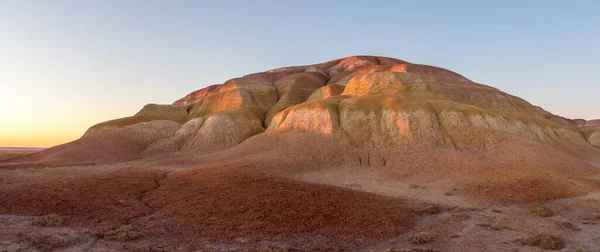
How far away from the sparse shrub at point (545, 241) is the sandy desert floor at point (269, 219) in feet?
0.16

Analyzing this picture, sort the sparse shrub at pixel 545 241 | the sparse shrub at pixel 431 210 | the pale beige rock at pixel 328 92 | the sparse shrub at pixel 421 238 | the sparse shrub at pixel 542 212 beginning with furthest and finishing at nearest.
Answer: the pale beige rock at pixel 328 92
the sparse shrub at pixel 431 210
the sparse shrub at pixel 542 212
the sparse shrub at pixel 421 238
the sparse shrub at pixel 545 241

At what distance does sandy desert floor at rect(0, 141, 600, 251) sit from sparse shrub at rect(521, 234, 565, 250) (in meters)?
0.05

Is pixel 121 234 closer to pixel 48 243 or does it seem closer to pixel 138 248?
pixel 138 248

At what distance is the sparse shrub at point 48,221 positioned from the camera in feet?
60.3

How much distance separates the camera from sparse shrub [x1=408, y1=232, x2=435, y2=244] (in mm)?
17250

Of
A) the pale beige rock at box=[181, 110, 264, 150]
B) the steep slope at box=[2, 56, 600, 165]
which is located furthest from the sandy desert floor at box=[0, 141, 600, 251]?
the pale beige rock at box=[181, 110, 264, 150]

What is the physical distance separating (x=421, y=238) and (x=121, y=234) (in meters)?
14.3

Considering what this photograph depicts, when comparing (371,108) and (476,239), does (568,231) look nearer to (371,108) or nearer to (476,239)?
(476,239)

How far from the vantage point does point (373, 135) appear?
57.8 m

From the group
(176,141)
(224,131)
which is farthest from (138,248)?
(176,141)

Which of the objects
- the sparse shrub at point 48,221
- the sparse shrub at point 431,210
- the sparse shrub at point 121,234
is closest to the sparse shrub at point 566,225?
the sparse shrub at point 431,210

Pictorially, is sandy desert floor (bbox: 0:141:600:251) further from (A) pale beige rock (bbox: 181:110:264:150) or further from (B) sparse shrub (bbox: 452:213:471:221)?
(A) pale beige rock (bbox: 181:110:264:150)

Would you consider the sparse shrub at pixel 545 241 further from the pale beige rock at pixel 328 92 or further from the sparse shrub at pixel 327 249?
the pale beige rock at pixel 328 92

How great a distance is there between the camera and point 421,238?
686 inches
